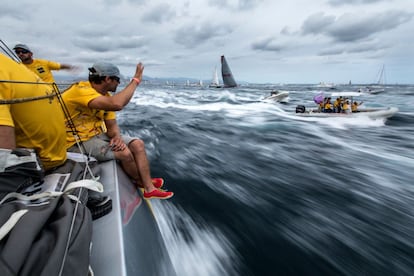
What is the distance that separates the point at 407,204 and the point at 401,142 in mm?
5912

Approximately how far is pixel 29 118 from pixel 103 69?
1.45 m

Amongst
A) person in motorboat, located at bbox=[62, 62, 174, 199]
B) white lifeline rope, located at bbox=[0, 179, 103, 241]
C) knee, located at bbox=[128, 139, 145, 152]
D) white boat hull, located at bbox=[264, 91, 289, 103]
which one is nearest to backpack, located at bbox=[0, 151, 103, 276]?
white lifeline rope, located at bbox=[0, 179, 103, 241]

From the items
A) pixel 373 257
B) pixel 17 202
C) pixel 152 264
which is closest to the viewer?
pixel 17 202

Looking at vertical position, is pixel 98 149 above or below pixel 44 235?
below

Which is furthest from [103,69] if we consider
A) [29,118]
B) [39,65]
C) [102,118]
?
[39,65]

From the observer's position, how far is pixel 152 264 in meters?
1.55

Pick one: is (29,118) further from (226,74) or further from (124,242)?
(226,74)

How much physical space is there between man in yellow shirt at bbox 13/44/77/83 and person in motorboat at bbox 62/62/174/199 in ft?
9.12

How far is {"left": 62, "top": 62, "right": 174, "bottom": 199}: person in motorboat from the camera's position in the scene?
8.21 ft

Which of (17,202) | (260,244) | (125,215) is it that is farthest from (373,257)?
(17,202)

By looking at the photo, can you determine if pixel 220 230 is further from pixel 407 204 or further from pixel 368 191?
pixel 407 204

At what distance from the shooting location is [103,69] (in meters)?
2.66

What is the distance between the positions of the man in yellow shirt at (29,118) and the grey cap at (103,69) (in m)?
1.16

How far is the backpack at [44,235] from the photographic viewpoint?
87 centimetres
